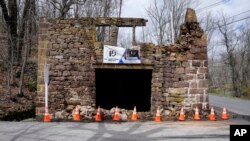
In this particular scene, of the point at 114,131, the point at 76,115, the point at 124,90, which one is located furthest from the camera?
the point at 124,90

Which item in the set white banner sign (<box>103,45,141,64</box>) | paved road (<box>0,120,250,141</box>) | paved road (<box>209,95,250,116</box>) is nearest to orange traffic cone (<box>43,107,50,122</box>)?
paved road (<box>0,120,250,141</box>)

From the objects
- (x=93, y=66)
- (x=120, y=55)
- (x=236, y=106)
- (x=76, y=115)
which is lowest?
(x=236, y=106)

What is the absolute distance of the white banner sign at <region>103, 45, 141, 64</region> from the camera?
20.0m

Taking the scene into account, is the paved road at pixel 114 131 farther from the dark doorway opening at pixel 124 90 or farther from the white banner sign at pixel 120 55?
the dark doorway opening at pixel 124 90

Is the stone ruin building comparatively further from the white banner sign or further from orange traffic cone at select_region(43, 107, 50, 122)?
orange traffic cone at select_region(43, 107, 50, 122)

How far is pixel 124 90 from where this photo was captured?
→ 2614 centimetres

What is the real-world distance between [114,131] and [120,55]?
227 inches

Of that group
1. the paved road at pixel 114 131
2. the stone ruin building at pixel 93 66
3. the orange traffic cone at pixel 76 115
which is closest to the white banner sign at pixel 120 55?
the stone ruin building at pixel 93 66

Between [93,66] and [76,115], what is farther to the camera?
[93,66]

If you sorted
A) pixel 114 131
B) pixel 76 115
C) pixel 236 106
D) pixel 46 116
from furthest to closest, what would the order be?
pixel 236 106 → pixel 76 115 → pixel 46 116 → pixel 114 131

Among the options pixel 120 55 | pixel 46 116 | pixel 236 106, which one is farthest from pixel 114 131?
pixel 236 106

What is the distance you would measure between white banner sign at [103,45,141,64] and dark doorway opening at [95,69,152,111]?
359 centimetres

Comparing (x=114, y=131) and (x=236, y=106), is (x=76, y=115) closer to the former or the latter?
(x=114, y=131)

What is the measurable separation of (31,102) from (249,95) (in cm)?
2872
